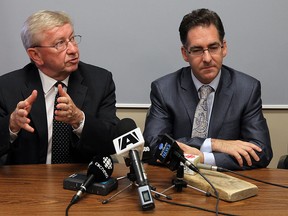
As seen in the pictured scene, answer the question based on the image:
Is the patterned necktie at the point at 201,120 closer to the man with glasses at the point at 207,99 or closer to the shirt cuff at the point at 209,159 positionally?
the man with glasses at the point at 207,99

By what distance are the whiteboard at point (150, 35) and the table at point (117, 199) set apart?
1.36 m

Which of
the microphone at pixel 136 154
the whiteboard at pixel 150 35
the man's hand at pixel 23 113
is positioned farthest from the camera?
the whiteboard at pixel 150 35

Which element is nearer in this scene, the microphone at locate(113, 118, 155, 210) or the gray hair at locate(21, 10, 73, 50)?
the microphone at locate(113, 118, 155, 210)

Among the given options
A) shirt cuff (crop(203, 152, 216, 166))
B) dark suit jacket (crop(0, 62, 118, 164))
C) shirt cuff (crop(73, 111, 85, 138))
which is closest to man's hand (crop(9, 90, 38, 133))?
dark suit jacket (crop(0, 62, 118, 164))

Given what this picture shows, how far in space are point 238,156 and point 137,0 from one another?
5.08ft

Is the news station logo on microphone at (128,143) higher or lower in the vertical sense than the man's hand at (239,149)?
higher

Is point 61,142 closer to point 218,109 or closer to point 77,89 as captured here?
point 77,89

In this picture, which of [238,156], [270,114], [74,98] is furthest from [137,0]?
[238,156]

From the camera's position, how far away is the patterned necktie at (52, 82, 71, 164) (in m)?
2.19

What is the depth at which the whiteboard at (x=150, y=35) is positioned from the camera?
9.70ft

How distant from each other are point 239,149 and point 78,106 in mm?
910

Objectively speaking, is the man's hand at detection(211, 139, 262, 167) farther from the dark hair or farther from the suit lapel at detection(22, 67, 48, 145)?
the suit lapel at detection(22, 67, 48, 145)

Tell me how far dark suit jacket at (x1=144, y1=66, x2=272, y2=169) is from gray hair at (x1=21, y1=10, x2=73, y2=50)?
685 mm

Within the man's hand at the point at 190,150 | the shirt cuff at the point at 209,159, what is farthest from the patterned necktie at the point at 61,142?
the shirt cuff at the point at 209,159
